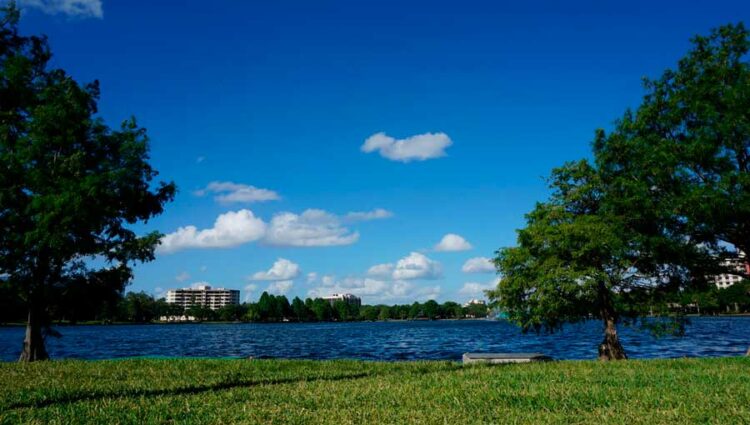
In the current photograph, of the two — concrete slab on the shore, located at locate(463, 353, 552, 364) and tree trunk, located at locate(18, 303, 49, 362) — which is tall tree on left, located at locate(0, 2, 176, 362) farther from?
concrete slab on the shore, located at locate(463, 353, 552, 364)

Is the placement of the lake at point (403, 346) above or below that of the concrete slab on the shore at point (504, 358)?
below

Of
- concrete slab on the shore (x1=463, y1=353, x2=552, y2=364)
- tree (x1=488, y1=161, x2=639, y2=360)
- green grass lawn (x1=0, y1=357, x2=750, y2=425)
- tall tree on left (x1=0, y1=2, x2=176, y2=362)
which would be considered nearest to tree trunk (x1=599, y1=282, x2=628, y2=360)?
tree (x1=488, y1=161, x2=639, y2=360)

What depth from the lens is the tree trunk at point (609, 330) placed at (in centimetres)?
2522

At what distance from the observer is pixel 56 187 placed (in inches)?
924

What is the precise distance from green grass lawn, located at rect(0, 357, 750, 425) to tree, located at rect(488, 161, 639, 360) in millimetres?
5183

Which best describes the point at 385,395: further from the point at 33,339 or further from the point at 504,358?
the point at 33,339

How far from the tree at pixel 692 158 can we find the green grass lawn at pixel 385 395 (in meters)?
6.44

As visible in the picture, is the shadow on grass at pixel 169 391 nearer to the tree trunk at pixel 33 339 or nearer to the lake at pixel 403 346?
the tree trunk at pixel 33 339

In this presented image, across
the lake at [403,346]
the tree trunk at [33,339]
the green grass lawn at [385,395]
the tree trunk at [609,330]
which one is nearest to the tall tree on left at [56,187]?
the tree trunk at [33,339]

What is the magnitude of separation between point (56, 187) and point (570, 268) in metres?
23.7

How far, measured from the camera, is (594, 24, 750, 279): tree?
72.2 ft

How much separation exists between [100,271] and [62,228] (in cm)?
518

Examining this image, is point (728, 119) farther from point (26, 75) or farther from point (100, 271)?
point (26, 75)

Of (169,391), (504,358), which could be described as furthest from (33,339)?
(504,358)
